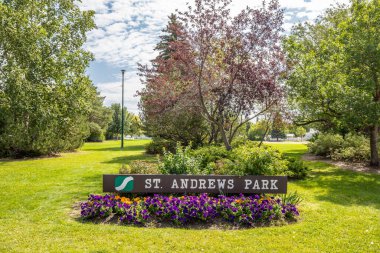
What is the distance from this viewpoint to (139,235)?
5.17 m

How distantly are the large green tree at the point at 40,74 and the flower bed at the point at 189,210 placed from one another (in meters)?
13.0

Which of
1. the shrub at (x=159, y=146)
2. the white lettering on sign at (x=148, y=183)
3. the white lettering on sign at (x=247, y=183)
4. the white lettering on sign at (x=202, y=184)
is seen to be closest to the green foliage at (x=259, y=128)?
the shrub at (x=159, y=146)

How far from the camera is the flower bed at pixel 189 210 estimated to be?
593cm

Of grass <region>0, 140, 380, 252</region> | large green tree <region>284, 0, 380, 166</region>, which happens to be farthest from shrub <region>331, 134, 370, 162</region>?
grass <region>0, 140, 380, 252</region>

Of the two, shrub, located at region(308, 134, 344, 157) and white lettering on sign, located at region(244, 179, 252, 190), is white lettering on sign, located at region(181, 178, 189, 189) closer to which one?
white lettering on sign, located at region(244, 179, 252, 190)

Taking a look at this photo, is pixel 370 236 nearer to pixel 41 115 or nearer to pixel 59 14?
pixel 41 115

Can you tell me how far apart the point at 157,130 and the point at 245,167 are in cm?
1358

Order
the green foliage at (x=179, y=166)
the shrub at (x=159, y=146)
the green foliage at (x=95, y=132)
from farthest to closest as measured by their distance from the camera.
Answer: the green foliage at (x=95, y=132) < the shrub at (x=159, y=146) < the green foliage at (x=179, y=166)

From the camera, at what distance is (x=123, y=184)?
6801 millimetres

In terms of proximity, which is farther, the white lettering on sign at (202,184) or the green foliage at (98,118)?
the green foliage at (98,118)

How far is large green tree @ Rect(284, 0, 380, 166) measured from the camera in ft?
38.7

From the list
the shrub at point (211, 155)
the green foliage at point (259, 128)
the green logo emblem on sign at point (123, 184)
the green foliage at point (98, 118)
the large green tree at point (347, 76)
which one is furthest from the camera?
the green foliage at point (98, 118)

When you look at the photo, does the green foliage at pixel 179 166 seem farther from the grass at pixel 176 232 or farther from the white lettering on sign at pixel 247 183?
the grass at pixel 176 232

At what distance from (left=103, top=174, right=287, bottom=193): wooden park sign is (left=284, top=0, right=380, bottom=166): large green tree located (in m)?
6.66
